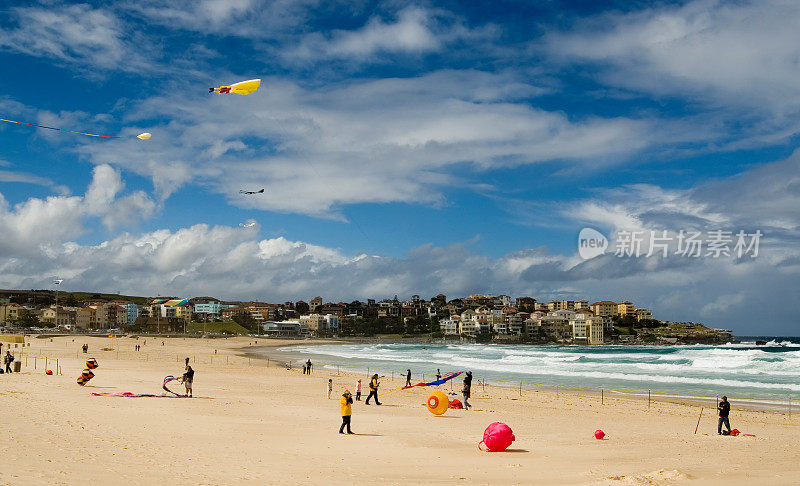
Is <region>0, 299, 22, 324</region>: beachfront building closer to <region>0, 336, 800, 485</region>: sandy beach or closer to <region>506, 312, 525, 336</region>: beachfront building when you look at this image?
<region>506, 312, 525, 336</region>: beachfront building

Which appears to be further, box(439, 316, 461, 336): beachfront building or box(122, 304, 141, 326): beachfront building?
box(439, 316, 461, 336): beachfront building

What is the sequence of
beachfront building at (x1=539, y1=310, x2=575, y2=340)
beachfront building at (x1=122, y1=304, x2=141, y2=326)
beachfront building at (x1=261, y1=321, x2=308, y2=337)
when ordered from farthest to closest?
beachfront building at (x1=122, y1=304, x2=141, y2=326)
beachfront building at (x1=539, y1=310, x2=575, y2=340)
beachfront building at (x1=261, y1=321, x2=308, y2=337)

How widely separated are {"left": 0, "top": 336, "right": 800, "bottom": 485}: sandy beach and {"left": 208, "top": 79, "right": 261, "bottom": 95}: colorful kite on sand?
9.14 metres

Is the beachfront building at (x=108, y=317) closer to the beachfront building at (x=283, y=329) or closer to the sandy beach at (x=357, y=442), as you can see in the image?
the beachfront building at (x=283, y=329)

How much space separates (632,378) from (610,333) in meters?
149

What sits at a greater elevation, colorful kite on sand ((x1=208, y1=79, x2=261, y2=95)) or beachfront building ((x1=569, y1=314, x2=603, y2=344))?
colorful kite on sand ((x1=208, y1=79, x2=261, y2=95))

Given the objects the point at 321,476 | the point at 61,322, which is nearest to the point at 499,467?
the point at 321,476

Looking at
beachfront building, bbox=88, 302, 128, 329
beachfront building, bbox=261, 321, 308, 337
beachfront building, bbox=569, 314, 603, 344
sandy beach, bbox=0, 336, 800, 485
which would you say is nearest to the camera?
sandy beach, bbox=0, 336, 800, 485

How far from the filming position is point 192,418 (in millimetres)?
17156

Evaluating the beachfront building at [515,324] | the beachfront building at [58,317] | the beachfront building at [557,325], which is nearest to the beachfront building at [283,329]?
the beachfront building at [58,317]

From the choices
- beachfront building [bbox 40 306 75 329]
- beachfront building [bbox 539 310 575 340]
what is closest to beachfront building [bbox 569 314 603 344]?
beachfront building [bbox 539 310 575 340]

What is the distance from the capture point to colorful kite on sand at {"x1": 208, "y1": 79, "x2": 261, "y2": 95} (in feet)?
56.8

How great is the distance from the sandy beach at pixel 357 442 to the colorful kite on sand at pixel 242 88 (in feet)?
30.0

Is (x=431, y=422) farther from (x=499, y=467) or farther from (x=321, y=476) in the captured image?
(x=321, y=476)
